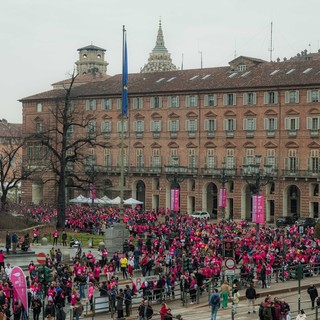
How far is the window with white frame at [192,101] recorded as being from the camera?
9712cm

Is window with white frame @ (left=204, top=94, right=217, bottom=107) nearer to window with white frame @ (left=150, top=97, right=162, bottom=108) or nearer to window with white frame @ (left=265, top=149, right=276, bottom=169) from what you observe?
window with white frame @ (left=150, top=97, right=162, bottom=108)

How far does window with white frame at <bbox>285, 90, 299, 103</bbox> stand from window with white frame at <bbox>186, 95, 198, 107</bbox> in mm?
11414

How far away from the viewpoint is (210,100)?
95.9 meters

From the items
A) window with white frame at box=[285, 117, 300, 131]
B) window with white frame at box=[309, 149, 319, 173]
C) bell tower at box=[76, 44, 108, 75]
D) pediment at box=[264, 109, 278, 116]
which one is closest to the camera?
window with white frame at box=[309, 149, 319, 173]

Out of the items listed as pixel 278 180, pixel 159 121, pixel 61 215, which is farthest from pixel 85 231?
pixel 159 121

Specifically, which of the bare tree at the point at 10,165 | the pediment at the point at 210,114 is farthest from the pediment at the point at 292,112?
the bare tree at the point at 10,165

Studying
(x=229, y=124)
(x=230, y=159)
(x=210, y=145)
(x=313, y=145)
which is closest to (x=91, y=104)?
(x=210, y=145)

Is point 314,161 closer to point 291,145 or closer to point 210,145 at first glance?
point 291,145

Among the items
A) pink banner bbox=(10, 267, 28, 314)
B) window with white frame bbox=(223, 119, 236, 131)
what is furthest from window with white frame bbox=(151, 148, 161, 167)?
pink banner bbox=(10, 267, 28, 314)

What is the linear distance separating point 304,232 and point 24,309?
38339 millimetres

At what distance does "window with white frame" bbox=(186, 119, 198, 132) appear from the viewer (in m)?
97.3

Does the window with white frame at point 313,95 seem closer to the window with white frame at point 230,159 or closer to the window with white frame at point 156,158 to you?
the window with white frame at point 230,159

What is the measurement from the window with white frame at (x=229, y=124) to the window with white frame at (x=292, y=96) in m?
6.97

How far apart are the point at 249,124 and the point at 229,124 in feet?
8.43
